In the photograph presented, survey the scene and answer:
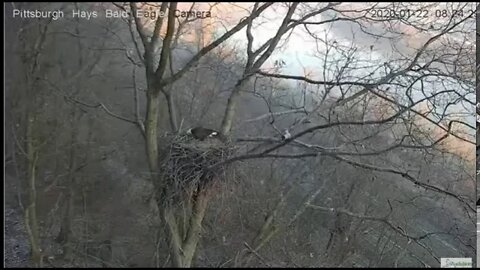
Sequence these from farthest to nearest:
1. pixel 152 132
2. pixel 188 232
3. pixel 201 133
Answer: pixel 188 232, pixel 152 132, pixel 201 133

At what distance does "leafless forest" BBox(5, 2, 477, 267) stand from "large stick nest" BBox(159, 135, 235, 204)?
0.05ft

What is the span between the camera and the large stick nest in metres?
3.99

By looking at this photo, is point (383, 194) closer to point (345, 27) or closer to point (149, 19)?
point (345, 27)

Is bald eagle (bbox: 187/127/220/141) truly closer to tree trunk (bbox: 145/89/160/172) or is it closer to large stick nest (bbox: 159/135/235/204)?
large stick nest (bbox: 159/135/235/204)

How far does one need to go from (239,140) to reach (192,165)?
51 centimetres

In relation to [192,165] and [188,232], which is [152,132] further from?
[188,232]

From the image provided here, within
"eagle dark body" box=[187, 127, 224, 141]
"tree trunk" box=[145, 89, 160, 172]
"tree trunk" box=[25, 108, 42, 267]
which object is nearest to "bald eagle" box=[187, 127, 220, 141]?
"eagle dark body" box=[187, 127, 224, 141]

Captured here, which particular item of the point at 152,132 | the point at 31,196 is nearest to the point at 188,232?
the point at 152,132

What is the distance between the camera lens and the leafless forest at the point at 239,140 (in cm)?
421

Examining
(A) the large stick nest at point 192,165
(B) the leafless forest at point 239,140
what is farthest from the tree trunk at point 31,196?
(A) the large stick nest at point 192,165

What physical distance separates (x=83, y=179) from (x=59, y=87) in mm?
2431

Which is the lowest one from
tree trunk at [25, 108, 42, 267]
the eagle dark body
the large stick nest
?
tree trunk at [25, 108, 42, 267]

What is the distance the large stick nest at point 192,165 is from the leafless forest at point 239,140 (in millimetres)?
15

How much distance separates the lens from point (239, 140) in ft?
14.1
